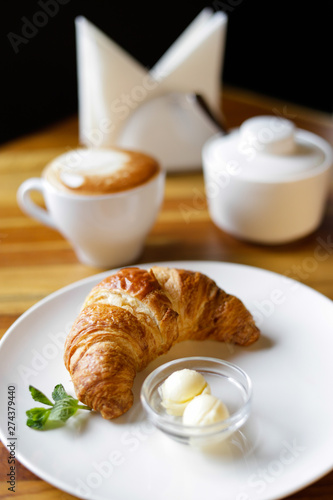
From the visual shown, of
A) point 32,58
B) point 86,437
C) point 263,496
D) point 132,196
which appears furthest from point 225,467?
point 32,58

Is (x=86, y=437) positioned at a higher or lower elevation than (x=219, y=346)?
higher

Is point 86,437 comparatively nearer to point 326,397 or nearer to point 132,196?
point 326,397

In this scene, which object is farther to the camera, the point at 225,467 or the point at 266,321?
the point at 266,321

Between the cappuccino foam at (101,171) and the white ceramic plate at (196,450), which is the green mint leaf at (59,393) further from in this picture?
the cappuccino foam at (101,171)

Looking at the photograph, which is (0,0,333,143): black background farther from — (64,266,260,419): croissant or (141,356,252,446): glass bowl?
(141,356,252,446): glass bowl

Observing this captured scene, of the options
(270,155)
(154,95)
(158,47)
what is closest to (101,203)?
(270,155)

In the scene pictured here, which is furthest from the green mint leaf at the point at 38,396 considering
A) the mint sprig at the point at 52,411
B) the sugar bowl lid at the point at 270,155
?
the sugar bowl lid at the point at 270,155

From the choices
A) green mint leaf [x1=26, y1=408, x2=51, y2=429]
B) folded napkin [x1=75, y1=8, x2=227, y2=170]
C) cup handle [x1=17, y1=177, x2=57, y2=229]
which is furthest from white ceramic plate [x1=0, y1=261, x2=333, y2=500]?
folded napkin [x1=75, y1=8, x2=227, y2=170]
